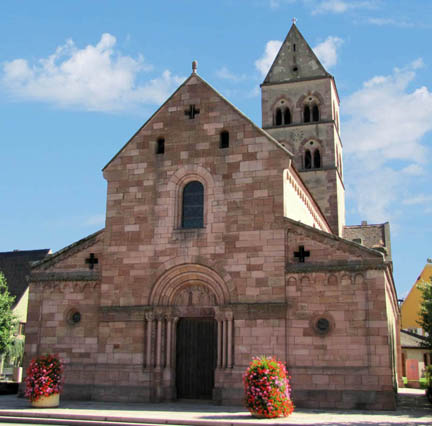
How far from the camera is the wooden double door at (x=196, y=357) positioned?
848 inches

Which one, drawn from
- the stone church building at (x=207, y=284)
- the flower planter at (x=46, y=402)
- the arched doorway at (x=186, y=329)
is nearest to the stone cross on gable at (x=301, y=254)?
the stone church building at (x=207, y=284)

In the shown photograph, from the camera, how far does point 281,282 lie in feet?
68.0

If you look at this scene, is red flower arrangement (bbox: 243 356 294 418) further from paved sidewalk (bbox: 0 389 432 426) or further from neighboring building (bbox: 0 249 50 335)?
neighboring building (bbox: 0 249 50 335)

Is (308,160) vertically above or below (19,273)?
above

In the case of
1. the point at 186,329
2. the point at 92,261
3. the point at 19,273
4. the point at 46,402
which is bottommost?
the point at 46,402

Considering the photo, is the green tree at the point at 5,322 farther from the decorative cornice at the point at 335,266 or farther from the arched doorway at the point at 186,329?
the decorative cornice at the point at 335,266

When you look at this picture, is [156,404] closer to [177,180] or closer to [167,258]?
[167,258]

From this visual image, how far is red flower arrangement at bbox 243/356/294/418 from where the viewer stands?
17031mm

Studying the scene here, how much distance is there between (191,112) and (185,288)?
24.1 feet

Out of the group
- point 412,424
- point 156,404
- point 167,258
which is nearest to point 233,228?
point 167,258

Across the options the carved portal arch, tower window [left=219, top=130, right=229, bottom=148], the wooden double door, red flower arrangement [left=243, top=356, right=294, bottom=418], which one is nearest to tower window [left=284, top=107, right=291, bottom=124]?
tower window [left=219, top=130, right=229, bottom=148]

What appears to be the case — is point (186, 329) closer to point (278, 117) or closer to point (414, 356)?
point (278, 117)

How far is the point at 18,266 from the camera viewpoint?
48.2 meters

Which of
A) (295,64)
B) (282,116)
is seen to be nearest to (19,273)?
(282,116)
